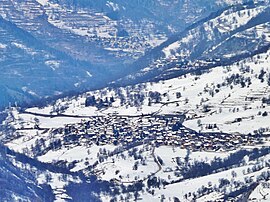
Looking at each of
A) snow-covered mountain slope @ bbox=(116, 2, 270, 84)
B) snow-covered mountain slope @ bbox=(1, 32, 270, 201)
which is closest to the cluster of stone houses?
snow-covered mountain slope @ bbox=(1, 32, 270, 201)

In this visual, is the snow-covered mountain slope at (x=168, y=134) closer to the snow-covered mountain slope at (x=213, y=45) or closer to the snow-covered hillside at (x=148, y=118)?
the snow-covered hillside at (x=148, y=118)

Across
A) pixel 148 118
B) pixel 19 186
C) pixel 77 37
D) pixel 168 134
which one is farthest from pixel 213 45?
pixel 19 186

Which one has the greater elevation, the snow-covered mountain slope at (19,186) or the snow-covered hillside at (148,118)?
the snow-covered hillside at (148,118)

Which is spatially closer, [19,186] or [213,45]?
[19,186]

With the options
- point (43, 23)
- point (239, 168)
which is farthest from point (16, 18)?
point (239, 168)

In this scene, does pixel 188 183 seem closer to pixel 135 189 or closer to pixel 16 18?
pixel 135 189

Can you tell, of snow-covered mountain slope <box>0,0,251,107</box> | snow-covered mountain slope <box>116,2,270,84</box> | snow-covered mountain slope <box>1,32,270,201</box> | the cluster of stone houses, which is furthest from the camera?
snow-covered mountain slope <box>0,0,251,107</box>

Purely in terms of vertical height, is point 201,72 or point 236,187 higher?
point 201,72

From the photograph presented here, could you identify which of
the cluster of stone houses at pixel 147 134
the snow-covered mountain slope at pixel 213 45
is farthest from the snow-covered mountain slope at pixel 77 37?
the cluster of stone houses at pixel 147 134

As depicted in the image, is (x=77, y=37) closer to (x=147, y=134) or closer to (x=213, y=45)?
(x=213, y=45)

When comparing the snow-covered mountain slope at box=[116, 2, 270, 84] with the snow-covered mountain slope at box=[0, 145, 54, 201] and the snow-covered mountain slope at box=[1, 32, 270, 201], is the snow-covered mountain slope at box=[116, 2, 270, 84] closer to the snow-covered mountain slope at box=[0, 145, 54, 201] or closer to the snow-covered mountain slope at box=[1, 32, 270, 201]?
the snow-covered mountain slope at box=[1, 32, 270, 201]

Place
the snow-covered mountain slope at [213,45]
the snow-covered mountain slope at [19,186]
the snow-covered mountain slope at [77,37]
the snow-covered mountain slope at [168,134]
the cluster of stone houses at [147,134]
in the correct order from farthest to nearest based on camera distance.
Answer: the snow-covered mountain slope at [77,37] < the snow-covered mountain slope at [213,45] < the cluster of stone houses at [147,134] < the snow-covered mountain slope at [19,186] < the snow-covered mountain slope at [168,134]
